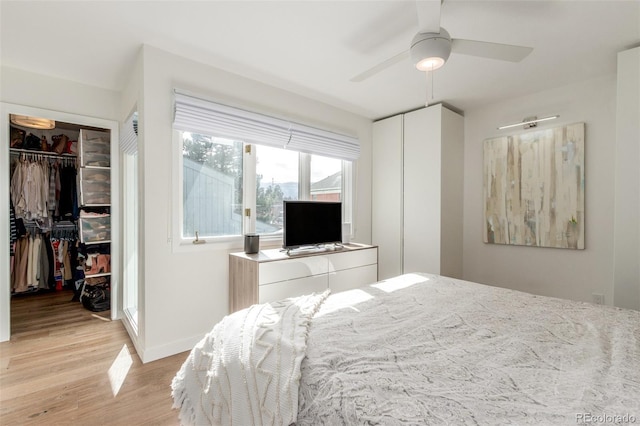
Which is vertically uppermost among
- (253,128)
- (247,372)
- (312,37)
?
(312,37)

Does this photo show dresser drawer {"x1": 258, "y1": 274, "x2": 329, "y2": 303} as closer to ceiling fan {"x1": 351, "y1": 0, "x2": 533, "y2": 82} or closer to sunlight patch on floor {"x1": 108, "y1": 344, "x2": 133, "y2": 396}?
sunlight patch on floor {"x1": 108, "y1": 344, "x2": 133, "y2": 396}

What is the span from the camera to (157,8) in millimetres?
1882

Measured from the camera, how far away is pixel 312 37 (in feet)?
7.15

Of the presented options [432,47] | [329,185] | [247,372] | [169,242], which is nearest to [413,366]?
[247,372]

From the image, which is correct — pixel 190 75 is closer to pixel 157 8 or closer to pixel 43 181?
pixel 157 8

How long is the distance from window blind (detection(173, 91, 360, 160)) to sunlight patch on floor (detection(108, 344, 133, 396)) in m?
1.93

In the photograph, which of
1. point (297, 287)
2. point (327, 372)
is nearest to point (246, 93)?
point (297, 287)

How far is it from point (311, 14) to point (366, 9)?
1.18 ft

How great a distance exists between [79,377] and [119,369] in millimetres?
239

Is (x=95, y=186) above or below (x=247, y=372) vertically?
above

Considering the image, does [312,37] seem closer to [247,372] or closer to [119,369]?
[247,372]

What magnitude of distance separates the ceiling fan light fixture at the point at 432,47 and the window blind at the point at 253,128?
64.8 inches

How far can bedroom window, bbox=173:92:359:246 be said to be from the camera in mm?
2576

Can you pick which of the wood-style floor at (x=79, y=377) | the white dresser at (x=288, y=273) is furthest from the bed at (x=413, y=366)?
the white dresser at (x=288, y=273)
